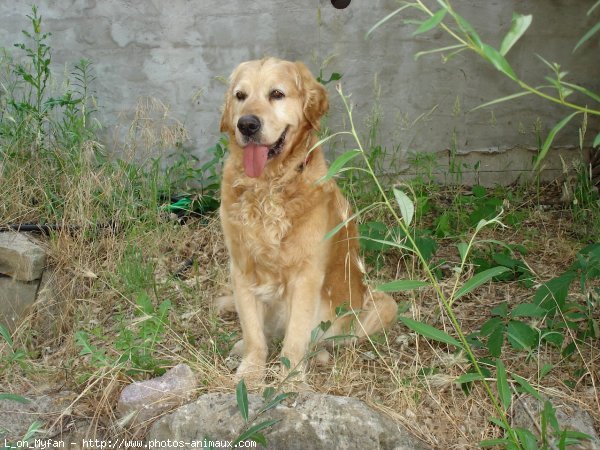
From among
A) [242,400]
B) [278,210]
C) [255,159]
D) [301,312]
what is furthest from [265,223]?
[242,400]

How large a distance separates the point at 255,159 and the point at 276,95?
30cm

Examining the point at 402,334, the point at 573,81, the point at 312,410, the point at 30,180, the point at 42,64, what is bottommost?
the point at 402,334

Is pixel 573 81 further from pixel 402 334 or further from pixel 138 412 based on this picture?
pixel 138 412

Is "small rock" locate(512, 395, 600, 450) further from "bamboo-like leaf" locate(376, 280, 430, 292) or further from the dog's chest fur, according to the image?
the dog's chest fur

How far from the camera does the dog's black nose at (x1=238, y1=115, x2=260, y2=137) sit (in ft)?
9.51

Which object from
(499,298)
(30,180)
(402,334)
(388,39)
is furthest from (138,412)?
(388,39)

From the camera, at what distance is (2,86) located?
4.85m

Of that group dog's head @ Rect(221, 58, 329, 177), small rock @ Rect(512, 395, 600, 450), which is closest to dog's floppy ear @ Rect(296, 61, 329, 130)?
dog's head @ Rect(221, 58, 329, 177)

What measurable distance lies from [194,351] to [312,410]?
0.74m

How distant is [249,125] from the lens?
115 inches

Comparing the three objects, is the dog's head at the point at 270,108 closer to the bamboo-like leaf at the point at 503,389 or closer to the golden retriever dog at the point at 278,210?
the golden retriever dog at the point at 278,210

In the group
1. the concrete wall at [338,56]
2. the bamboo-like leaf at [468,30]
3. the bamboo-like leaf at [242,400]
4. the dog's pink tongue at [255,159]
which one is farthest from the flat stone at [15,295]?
the bamboo-like leaf at [468,30]

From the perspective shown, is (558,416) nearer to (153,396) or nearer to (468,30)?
(153,396)

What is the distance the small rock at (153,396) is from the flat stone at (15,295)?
1610 millimetres
